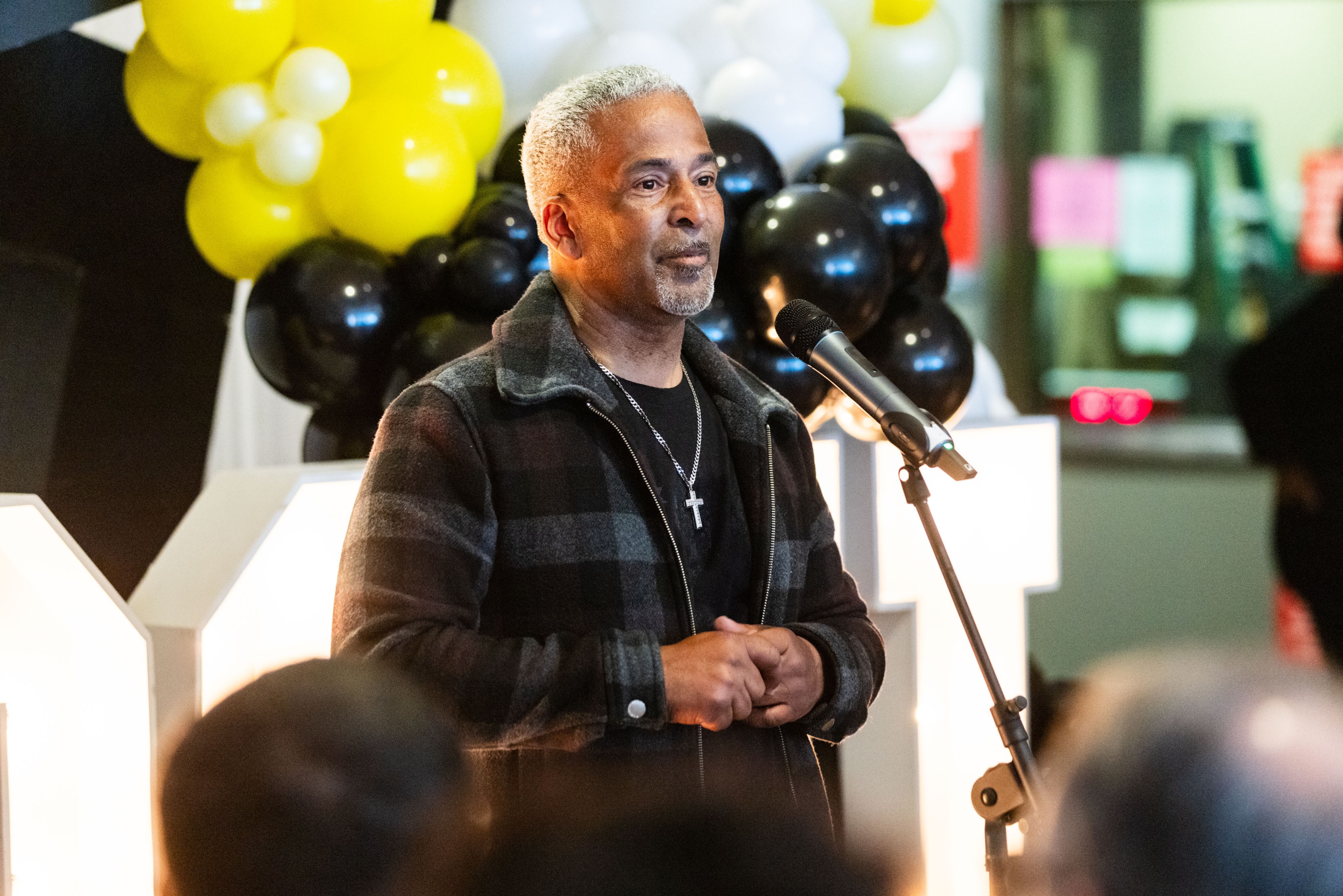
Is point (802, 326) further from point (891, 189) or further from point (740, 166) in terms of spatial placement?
point (891, 189)

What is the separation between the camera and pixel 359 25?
2412mm

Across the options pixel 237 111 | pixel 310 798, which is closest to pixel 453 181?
pixel 237 111

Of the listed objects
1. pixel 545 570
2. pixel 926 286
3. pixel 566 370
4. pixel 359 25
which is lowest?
pixel 545 570

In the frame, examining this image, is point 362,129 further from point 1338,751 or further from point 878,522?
point 1338,751

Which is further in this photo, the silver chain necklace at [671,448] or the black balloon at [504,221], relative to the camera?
the black balloon at [504,221]

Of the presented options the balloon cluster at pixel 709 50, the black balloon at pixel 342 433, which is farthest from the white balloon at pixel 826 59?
the black balloon at pixel 342 433

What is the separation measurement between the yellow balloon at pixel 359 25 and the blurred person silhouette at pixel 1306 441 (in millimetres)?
1766

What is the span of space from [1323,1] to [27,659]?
5.75 meters

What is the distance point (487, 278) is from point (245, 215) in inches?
19.3

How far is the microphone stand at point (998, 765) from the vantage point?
145cm

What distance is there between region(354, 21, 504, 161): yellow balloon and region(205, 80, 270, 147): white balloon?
19cm

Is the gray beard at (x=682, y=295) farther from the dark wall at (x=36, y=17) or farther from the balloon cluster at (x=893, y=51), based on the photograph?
the dark wall at (x=36, y=17)

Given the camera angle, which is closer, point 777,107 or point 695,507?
point 695,507

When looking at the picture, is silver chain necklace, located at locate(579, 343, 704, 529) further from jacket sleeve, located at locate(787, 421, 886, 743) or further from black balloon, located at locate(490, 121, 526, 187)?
black balloon, located at locate(490, 121, 526, 187)
